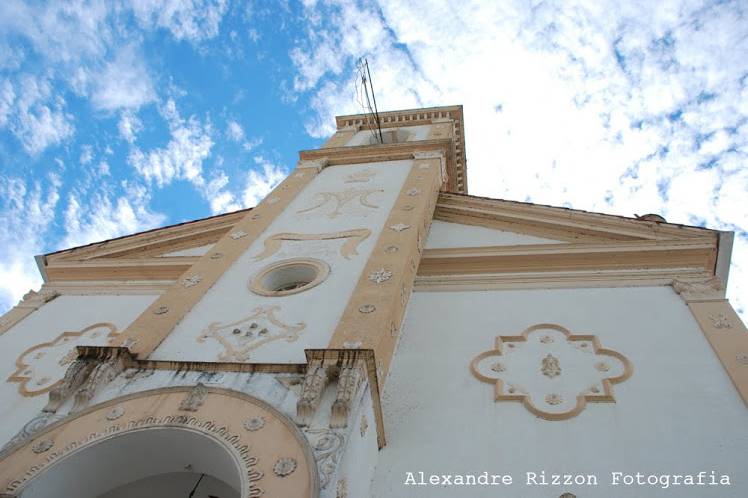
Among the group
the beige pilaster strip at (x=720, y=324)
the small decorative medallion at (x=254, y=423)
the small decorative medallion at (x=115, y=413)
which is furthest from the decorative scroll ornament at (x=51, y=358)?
the beige pilaster strip at (x=720, y=324)

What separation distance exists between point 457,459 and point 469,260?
3923 mm

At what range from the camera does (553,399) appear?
6695 millimetres

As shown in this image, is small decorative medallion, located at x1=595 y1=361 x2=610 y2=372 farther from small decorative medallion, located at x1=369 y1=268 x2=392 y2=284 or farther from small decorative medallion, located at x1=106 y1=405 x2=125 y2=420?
small decorative medallion, located at x1=106 y1=405 x2=125 y2=420

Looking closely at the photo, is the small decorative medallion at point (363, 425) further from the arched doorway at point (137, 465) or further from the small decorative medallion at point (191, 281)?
the small decorative medallion at point (191, 281)

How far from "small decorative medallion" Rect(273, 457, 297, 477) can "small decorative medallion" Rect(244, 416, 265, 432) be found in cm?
45

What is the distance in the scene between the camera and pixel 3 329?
960 cm

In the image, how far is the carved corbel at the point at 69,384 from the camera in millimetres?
5590

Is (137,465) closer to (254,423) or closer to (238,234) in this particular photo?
(254,423)

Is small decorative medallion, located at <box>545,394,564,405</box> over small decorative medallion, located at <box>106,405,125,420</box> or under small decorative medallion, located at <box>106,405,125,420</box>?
over

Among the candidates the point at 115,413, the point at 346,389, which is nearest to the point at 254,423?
the point at 346,389

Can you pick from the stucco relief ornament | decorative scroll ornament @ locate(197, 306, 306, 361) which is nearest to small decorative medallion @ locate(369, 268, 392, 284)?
decorative scroll ornament @ locate(197, 306, 306, 361)

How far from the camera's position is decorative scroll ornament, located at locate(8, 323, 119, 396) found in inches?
324

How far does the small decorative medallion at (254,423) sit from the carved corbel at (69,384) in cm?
183

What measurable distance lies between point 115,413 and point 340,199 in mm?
6281
